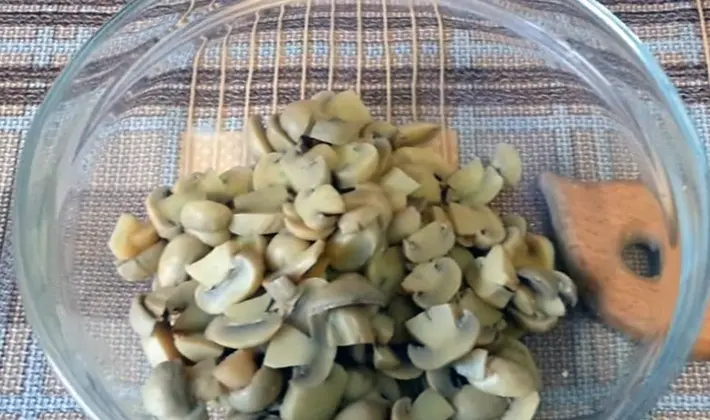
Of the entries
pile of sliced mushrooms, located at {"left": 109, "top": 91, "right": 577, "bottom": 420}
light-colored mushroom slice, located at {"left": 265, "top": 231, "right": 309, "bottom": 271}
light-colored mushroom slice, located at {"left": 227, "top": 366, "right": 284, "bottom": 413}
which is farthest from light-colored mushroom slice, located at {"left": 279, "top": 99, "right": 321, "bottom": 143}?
light-colored mushroom slice, located at {"left": 227, "top": 366, "right": 284, "bottom": 413}

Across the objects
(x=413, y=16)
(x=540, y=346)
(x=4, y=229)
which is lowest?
(x=540, y=346)

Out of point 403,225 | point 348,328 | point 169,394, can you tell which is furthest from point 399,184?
point 169,394

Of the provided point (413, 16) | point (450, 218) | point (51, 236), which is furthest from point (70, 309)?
point (413, 16)

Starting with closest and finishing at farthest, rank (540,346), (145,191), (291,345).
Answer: (291,345), (540,346), (145,191)

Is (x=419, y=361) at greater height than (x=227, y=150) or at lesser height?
lesser

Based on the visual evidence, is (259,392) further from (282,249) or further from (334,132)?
(334,132)

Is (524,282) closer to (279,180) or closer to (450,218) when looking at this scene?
(450,218)

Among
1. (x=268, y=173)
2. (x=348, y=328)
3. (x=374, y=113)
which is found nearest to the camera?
(x=348, y=328)
